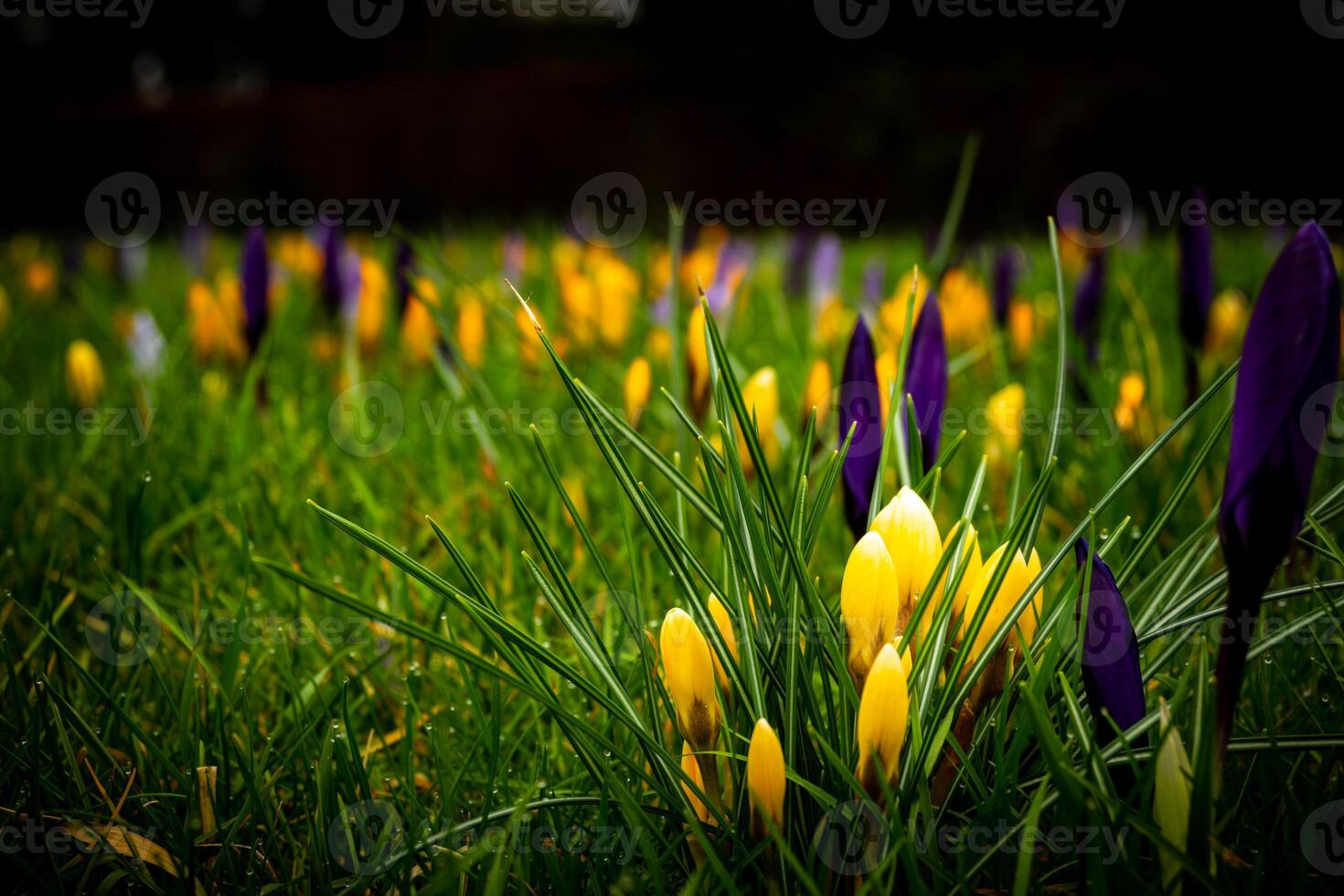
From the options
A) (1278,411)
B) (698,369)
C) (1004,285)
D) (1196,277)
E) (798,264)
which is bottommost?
(1278,411)

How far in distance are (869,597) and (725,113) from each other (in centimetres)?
691

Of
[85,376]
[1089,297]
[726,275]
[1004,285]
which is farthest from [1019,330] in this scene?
[85,376]

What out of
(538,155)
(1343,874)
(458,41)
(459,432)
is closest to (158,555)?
(459,432)

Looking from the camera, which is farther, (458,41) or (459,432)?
(458,41)

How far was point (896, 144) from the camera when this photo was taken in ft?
19.9

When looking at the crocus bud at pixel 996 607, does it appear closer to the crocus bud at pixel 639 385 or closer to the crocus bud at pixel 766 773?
the crocus bud at pixel 766 773

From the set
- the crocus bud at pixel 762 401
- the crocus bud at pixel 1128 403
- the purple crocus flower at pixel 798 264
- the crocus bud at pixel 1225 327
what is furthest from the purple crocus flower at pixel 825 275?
the crocus bud at pixel 762 401

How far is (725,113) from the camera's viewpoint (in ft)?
23.2

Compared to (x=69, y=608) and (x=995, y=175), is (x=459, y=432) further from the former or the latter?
(x=995, y=175)

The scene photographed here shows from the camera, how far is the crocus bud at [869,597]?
0.66 metres

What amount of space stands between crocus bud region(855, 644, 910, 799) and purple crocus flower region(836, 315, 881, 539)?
0.89 ft

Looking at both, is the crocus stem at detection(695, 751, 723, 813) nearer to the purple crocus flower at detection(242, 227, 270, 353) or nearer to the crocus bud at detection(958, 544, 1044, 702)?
the crocus bud at detection(958, 544, 1044, 702)

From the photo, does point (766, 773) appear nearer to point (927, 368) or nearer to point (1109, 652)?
point (1109, 652)

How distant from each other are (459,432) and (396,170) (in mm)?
6570
